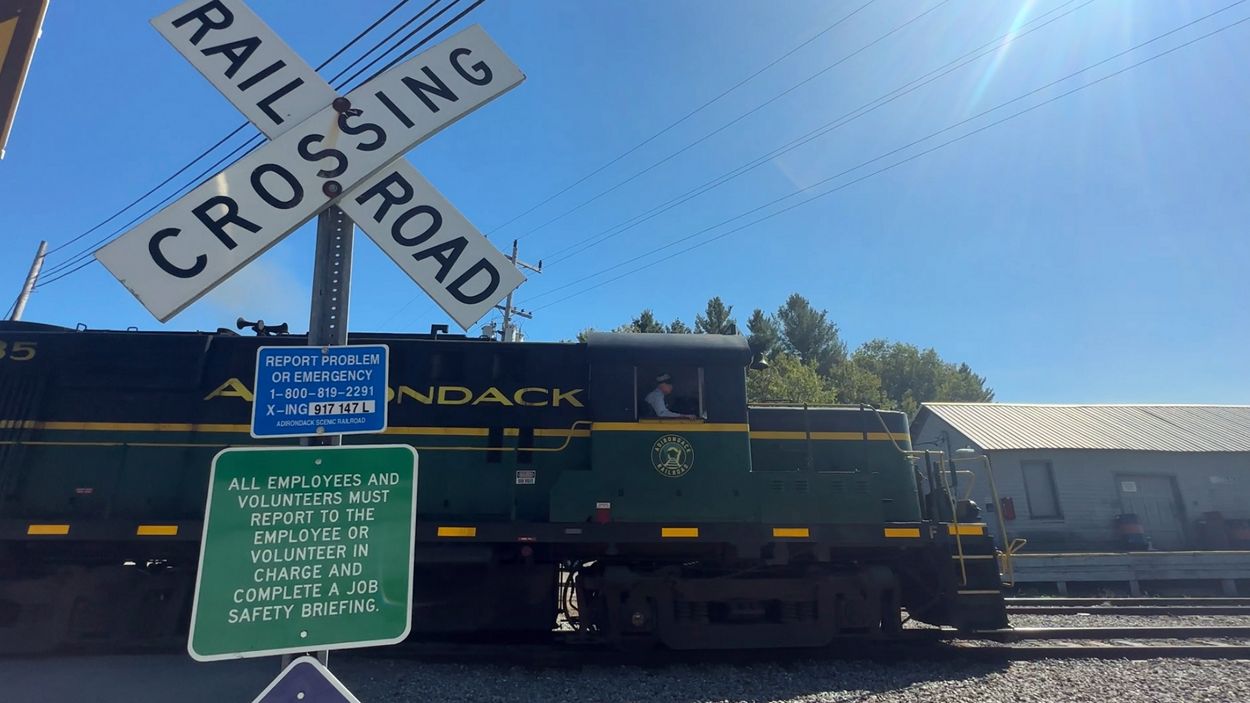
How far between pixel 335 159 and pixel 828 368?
4811 centimetres

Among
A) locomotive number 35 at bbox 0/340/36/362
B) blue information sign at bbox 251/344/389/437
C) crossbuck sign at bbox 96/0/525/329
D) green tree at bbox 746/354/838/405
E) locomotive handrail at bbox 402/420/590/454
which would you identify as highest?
green tree at bbox 746/354/838/405

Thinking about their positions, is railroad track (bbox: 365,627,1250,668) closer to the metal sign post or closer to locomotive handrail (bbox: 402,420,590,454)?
locomotive handrail (bbox: 402,420,590,454)

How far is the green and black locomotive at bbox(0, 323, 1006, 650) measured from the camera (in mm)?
6672

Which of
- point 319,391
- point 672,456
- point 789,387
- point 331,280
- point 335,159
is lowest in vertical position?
point 319,391

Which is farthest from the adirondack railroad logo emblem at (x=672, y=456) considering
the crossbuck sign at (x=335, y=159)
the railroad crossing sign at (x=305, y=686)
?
the railroad crossing sign at (x=305, y=686)

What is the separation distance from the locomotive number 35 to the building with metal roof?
20.8 metres

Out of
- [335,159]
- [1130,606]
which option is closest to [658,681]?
[335,159]

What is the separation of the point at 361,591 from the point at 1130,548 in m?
23.0

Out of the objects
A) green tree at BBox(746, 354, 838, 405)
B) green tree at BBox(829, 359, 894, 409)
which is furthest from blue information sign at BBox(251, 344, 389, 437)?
green tree at BBox(829, 359, 894, 409)

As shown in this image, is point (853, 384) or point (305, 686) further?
point (853, 384)

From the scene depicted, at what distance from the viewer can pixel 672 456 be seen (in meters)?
6.84

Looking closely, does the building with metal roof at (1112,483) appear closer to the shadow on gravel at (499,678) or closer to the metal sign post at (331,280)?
the shadow on gravel at (499,678)

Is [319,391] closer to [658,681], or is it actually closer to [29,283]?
[658,681]

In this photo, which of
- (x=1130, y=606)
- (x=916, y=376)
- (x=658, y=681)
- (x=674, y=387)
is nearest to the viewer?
(x=658, y=681)
